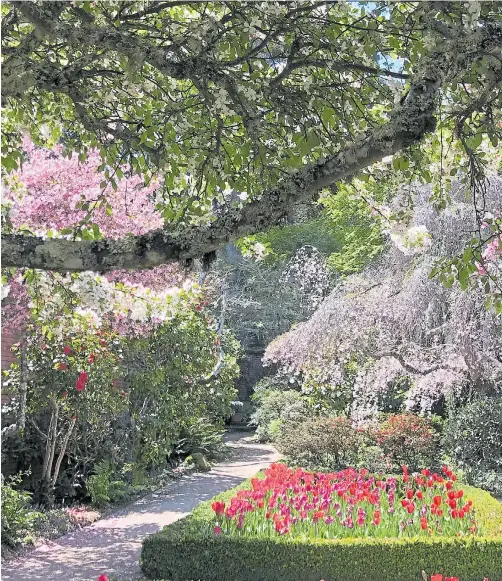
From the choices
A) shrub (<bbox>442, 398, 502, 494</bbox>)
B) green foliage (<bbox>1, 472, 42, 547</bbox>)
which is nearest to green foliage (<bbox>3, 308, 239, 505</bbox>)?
green foliage (<bbox>1, 472, 42, 547</bbox>)

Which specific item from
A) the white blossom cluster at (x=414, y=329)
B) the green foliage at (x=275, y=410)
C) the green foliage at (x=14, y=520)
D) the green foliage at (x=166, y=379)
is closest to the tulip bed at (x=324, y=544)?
the green foliage at (x=14, y=520)

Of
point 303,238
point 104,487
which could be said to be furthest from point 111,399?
point 303,238

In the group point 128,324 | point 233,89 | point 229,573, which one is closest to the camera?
point 233,89

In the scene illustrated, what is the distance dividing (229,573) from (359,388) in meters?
7.50

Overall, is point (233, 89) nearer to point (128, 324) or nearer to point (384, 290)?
point (128, 324)

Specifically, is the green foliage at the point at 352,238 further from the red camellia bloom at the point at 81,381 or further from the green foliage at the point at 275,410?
the red camellia bloom at the point at 81,381

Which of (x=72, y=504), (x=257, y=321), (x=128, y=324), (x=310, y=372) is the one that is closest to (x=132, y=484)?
(x=72, y=504)

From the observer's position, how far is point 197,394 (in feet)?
35.9

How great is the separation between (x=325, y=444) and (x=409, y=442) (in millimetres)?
1279

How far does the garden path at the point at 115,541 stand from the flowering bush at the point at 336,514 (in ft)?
3.52

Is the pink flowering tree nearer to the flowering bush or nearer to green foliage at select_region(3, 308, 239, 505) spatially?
green foliage at select_region(3, 308, 239, 505)

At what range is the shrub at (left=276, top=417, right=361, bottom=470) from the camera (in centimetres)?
1063

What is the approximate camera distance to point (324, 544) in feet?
17.1

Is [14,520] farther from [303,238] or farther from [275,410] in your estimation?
[303,238]
